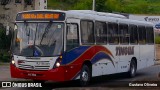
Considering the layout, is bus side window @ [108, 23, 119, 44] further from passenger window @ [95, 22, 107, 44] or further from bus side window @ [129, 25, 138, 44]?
bus side window @ [129, 25, 138, 44]

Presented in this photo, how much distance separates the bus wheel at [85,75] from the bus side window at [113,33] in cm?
267

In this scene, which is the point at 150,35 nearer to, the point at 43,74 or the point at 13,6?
the point at 43,74

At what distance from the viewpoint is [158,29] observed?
5753cm

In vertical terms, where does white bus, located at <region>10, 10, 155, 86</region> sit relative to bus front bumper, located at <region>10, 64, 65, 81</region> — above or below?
above

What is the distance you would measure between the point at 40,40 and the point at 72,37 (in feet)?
4.05

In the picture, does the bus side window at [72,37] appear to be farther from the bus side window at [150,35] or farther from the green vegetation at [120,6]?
the green vegetation at [120,6]

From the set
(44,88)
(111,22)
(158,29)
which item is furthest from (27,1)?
(44,88)

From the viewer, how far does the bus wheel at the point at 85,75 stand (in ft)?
57.6

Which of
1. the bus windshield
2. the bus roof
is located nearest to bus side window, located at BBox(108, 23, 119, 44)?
the bus roof

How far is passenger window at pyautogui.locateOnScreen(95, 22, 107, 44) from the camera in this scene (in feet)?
62.4

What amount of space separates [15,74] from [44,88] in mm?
1300

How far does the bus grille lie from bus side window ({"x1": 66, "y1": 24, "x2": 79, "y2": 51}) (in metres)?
0.96

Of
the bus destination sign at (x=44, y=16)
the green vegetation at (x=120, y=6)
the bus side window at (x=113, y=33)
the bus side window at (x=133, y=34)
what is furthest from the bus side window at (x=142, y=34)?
the green vegetation at (x=120, y=6)

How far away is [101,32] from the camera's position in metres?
19.4
